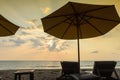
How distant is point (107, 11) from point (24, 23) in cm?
753

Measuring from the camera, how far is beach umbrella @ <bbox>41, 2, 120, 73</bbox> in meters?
4.17

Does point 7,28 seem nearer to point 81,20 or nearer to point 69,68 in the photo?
point 81,20

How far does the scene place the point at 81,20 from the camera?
4.80m

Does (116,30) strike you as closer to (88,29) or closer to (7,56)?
(7,56)

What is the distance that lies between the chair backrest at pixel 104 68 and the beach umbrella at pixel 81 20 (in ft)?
3.57

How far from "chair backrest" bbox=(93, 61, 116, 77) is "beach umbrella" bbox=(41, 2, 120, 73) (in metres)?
1.09

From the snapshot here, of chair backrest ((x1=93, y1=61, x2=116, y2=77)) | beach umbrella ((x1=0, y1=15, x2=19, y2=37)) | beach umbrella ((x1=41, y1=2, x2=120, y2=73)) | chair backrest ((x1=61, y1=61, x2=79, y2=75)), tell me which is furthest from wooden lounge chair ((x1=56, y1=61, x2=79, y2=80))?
beach umbrella ((x1=0, y1=15, x2=19, y2=37))

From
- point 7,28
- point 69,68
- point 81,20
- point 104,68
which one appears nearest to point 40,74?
point 69,68

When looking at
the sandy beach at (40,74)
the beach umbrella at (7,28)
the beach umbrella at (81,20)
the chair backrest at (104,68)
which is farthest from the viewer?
the sandy beach at (40,74)

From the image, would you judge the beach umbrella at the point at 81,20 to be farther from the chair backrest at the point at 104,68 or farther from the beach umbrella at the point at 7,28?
the chair backrest at the point at 104,68

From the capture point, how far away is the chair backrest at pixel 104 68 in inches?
239

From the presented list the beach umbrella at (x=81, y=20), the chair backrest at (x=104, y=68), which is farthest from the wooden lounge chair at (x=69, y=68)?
the beach umbrella at (x=81, y=20)

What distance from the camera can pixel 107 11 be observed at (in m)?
4.23

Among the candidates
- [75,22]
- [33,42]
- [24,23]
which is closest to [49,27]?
[75,22]
